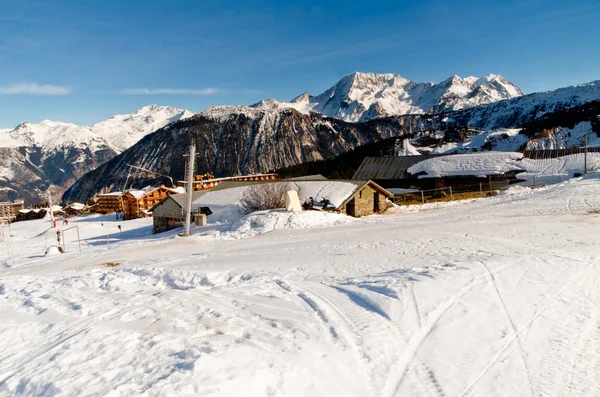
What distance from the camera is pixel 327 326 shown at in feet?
25.2

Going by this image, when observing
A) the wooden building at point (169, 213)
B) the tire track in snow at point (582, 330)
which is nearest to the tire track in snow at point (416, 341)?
the tire track in snow at point (582, 330)

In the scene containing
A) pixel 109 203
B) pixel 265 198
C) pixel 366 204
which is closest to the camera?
pixel 265 198

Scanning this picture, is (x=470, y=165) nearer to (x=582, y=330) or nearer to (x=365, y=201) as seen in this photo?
(x=365, y=201)

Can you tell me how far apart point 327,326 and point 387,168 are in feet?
185

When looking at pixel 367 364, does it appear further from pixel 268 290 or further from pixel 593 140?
pixel 593 140

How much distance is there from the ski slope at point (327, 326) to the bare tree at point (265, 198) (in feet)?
58.2

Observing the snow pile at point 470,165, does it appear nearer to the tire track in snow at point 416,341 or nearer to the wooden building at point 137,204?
the tire track in snow at point 416,341

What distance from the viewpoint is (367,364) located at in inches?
254

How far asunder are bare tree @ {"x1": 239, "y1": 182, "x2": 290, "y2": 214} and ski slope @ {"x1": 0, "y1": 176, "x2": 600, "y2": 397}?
17751mm

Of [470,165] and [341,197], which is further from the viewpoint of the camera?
[470,165]

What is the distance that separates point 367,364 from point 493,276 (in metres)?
5.63

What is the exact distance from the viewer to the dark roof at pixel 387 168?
197 ft

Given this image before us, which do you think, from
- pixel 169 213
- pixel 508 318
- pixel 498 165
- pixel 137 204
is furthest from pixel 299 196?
pixel 137 204

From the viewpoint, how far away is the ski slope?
5895 mm
